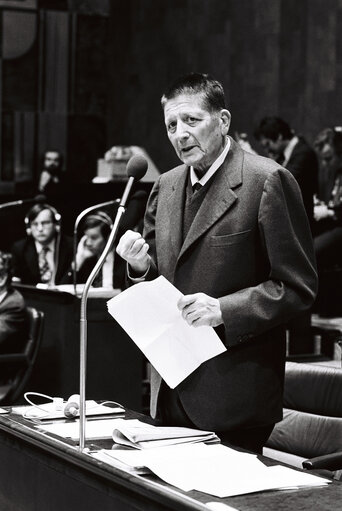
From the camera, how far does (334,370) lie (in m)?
3.61

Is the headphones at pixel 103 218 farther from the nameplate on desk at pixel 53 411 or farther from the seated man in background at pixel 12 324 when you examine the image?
the nameplate on desk at pixel 53 411

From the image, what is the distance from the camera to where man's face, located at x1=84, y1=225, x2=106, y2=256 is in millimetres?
7301

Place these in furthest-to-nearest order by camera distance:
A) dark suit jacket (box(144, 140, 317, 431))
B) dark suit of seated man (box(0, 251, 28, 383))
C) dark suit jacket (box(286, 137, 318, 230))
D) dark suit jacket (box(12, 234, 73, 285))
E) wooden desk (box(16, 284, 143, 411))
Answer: dark suit jacket (box(12, 234, 73, 285)), dark suit jacket (box(286, 137, 318, 230)), wooden desk (box(16, 284, 143, 411)), dark suit of seated man (box(0, 251, 28, 383)), dark suit jacket (box(144, 140, 317, 431))

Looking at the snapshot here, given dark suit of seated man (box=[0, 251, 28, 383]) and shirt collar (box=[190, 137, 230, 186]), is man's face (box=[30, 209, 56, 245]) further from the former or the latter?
shirt collar (box=[190, 137, 230, 186])

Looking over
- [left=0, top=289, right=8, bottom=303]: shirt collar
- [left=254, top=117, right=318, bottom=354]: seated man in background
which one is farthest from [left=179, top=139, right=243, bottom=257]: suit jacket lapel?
[left=254, top=117, right=318, bottom=354]: seated man in background

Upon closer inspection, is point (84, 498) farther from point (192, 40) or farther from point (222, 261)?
point (192, 40)

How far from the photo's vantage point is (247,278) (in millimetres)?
2400

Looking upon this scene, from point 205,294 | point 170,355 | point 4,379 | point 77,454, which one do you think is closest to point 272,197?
point 205,294

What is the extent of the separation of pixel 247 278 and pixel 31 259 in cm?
538

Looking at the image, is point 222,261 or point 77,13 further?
point 77,13

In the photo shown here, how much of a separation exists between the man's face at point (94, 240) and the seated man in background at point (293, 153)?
1.40 metres

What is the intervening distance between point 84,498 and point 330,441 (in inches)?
62.0

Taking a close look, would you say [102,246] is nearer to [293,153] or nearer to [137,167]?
[293,153]

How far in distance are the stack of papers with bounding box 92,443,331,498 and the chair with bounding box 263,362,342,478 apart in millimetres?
1422
